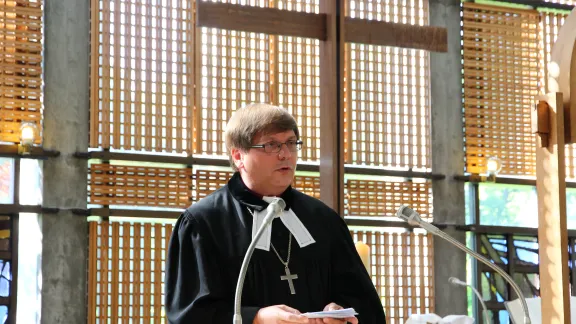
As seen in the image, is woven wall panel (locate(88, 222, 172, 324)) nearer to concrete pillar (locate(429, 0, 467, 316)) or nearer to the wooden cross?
concrete pillar (locate(429, 0, 467, 316))

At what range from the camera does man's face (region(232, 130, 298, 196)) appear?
9.11ft

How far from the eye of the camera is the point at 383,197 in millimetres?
11727

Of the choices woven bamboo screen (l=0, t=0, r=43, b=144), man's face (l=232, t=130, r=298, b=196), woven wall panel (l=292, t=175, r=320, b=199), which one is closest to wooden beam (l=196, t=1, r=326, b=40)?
man's face (l=232, t=130, r=298, b=196)

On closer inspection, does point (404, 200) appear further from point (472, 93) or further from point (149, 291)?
point (149, 291)

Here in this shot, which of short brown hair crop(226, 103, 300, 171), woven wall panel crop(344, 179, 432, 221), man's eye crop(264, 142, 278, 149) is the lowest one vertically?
woven wall panel crop(344, 179, 432, 221)

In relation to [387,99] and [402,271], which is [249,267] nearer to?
[402,271]

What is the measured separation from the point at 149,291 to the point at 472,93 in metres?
5.13

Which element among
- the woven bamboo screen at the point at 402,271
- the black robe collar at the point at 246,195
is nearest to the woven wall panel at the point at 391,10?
the woven bamboo screen at the point at 402,271

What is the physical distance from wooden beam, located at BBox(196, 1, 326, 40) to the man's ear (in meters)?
2.83

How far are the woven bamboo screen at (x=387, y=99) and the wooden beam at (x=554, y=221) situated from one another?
723 centimetres

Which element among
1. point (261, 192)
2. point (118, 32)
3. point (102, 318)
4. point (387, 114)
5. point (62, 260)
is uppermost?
point (118, 32)

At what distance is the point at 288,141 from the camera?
2801 mm

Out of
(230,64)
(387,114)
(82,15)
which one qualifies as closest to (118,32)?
(82,15)

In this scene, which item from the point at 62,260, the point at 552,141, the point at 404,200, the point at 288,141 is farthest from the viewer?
the point at 404,200
